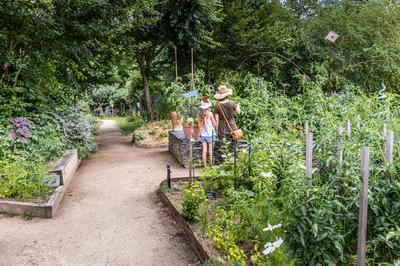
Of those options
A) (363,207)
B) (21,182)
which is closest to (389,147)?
(363,207)

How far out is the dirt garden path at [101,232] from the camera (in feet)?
13.2

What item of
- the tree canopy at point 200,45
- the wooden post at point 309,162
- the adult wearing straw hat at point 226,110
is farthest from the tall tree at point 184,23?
the wooden post at point 309,162

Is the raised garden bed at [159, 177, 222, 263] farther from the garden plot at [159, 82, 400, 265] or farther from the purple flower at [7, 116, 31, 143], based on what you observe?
the purple flower at [7, 116, 31, 143]

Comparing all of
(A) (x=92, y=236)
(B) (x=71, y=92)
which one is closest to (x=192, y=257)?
(A) (x=92, y=236)

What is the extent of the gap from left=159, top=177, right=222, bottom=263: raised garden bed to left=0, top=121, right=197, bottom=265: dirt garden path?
10 cm

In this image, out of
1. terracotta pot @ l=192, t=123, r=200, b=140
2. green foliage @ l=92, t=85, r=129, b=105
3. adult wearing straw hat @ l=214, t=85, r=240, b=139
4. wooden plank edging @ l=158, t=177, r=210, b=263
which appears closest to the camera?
wooden plank edging @ l=158, t=177, r=210, b=263

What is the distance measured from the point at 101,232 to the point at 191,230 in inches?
52.0

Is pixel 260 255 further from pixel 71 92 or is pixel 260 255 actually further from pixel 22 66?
pixel 71 92

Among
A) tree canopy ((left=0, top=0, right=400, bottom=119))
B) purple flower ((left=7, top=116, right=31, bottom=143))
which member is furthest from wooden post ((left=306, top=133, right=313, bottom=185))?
tree canopy ((left=0, top=0, right=400, bottom=119))

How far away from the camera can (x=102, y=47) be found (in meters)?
8.84

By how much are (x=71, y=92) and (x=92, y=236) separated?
7029mm

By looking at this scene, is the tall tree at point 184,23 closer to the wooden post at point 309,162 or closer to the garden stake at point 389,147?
the wooden post at point 309,162

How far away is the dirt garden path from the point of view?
4027 mm

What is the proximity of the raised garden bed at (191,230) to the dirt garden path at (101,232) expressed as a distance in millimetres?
104
